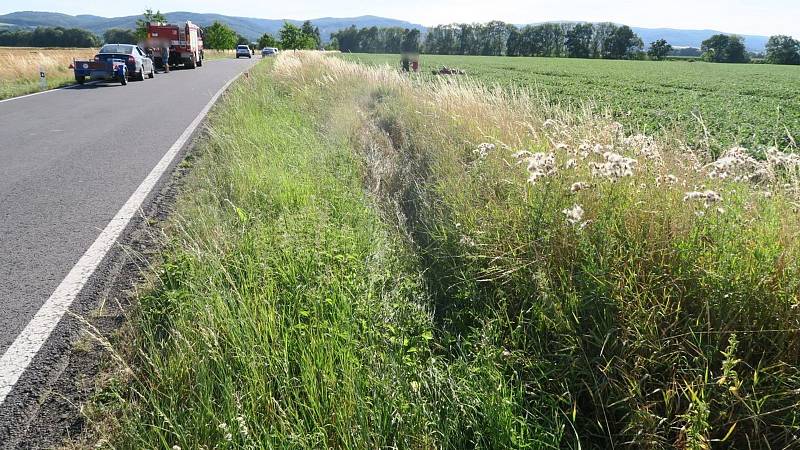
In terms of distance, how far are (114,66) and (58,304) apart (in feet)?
66.3

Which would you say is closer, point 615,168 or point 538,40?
point 615,168

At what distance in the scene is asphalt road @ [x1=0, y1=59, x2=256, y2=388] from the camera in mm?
3885

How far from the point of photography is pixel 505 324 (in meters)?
3.02

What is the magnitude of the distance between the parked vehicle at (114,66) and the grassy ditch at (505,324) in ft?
63.9

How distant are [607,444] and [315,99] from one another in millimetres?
10630

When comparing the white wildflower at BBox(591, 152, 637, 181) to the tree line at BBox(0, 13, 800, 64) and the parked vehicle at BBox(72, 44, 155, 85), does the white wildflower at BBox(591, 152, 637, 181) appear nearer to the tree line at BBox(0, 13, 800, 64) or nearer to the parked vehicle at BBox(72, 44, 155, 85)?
the parked vehicle at BBox(72, 44, 155, 85)

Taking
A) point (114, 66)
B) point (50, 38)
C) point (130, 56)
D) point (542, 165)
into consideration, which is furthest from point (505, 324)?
point (50, 38)

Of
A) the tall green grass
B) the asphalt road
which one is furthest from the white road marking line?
the tall green grass

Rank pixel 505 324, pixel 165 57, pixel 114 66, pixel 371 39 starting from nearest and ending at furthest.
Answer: pixel 505 324 → pixel 114 66 → pixel 165 57 → pixel 371 39

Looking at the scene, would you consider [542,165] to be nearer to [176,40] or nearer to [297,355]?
[297,355]

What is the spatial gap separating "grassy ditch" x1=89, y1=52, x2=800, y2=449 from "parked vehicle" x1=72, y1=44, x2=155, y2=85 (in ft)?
63.9

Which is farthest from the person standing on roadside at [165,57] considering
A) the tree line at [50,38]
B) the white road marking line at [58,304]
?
the tree line at [50,38]

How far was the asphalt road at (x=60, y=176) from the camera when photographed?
3.88m

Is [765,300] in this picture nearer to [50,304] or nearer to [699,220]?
[699,220]
